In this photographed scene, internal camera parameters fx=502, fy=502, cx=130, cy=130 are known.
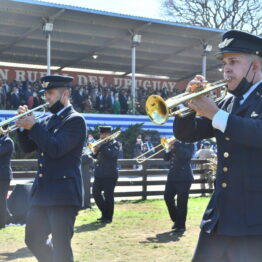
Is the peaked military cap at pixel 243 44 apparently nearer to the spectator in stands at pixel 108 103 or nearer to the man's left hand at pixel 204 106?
the man's left hand at pixel 204 106

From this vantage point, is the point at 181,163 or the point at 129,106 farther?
the point at 129,106

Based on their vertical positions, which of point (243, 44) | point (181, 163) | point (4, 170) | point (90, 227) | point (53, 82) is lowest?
point (90, 227)

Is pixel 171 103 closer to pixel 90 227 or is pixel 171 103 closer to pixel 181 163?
pixel 181 163

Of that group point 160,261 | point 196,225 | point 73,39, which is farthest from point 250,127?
point 73,39

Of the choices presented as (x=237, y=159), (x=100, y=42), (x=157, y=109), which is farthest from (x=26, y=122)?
(x=100, y=42)

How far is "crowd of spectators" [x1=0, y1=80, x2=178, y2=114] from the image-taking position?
72.5ft

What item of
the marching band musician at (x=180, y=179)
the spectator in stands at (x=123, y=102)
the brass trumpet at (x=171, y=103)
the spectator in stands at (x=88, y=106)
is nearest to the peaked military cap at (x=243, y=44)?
the brass trumpet at (x=171, y=103)

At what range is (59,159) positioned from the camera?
4664mm

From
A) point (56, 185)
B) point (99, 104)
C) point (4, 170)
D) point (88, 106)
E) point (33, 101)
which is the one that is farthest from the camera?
point (99, 104)

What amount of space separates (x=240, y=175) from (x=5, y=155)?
6311mm

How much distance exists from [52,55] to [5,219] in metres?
20.7

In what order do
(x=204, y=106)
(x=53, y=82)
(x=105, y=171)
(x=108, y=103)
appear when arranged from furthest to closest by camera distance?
(x=108, y=103)
(x=105, y=171)
(x=53, y=82)
(x=204, y=106)

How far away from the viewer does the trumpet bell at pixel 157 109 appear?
10.6 ft

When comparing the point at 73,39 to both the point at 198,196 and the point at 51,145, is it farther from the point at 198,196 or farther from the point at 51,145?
the point at 51,145
